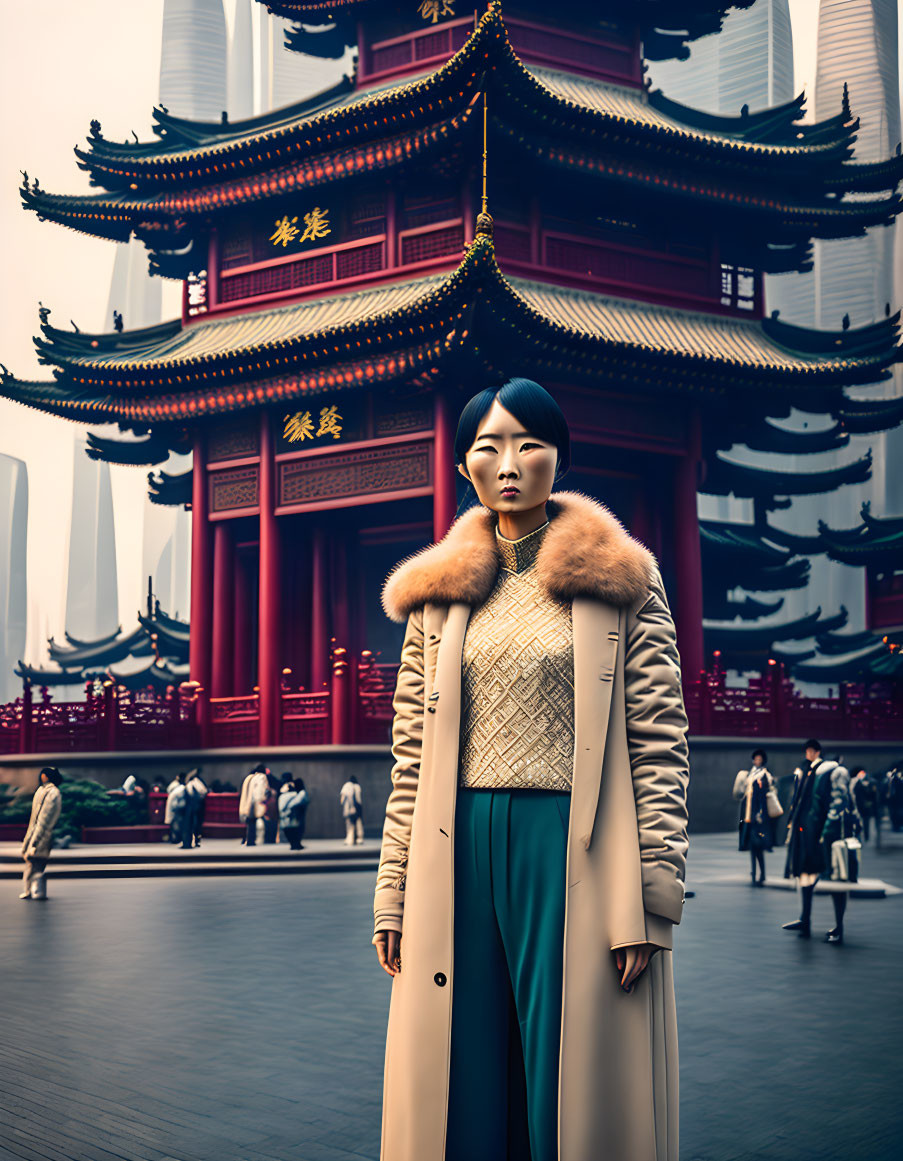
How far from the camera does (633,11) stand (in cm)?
2325

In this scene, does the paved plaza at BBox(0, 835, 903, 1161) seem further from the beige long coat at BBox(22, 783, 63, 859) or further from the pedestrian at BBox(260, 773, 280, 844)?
the pedestrian at BBox(260, 773, 280, 844)

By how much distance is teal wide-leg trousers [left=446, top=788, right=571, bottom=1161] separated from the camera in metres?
2.69

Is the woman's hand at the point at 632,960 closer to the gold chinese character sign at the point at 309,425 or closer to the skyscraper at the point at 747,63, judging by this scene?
the gold chinese character sign at the point at 309,425

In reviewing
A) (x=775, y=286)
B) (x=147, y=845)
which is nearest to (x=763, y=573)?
(x=147, y=845)

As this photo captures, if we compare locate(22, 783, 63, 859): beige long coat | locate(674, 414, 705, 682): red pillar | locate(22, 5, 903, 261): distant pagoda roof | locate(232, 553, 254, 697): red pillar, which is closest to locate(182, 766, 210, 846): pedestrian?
locate(22, 783, 63, 859): beige long coat

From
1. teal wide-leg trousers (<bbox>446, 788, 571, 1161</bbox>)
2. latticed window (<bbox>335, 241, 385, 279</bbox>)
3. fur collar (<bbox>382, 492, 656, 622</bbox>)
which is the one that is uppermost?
latticed window (<bbox>335, 241, 385, 279</bbox>)

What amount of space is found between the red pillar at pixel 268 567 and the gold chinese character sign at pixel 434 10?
298 inches

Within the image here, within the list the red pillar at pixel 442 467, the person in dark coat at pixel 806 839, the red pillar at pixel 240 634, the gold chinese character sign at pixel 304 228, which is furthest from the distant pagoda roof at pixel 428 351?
the person in dark coat at pixel 806 839

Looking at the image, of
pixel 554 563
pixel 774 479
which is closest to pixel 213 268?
pixel 774 479

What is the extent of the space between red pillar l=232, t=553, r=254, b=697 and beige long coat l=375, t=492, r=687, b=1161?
20.0 meters

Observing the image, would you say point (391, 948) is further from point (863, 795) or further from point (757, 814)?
point (863, 795)

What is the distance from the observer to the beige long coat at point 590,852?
2.60 m

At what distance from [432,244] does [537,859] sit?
18.8 m

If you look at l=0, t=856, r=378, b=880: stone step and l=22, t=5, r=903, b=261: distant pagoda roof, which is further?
l=22, t=5, r=903, b=261: distant pagoda roof
